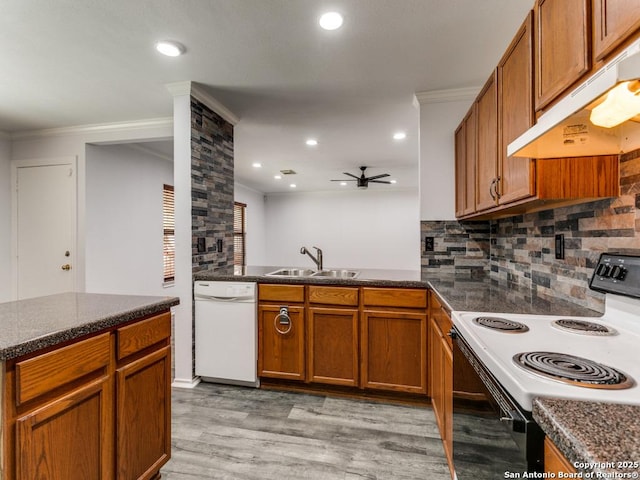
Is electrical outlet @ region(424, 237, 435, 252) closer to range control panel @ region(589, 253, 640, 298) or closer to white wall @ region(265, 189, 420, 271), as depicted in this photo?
range control panel @ region(589, 253, 640, 298)

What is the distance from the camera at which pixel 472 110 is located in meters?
2.23

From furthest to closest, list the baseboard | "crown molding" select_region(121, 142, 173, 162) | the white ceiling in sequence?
"crown molding" select_region(121, 142, 173, 162) → the baseboard → the white ceiling

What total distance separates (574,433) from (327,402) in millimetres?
2091

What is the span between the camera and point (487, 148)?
1911 millimetres

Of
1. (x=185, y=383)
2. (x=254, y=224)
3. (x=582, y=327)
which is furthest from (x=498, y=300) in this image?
(x=254, y=224)

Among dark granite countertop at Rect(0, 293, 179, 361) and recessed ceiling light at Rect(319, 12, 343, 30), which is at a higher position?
recessed ceiling light at Rect(319, 12, 343, 30)

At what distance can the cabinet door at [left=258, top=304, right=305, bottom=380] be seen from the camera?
8.20 feet

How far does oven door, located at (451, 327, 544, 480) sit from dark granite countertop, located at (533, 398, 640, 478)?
0.07 m

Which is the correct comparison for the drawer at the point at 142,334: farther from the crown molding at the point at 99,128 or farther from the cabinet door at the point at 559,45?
the crown molding at the point at 99,128

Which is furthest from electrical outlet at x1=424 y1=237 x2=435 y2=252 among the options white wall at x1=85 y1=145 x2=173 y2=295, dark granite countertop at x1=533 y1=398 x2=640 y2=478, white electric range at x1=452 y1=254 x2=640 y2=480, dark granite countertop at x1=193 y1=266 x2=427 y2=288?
white wall at x1=85 y1=145 x2=173 y2=295

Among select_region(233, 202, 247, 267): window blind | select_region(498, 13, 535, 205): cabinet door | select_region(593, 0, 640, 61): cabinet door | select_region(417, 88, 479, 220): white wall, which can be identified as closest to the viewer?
select_region(593, 0, 640, 61): cabinet door

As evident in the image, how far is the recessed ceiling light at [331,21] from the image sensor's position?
5.86ft

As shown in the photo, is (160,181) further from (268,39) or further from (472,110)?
(472,110)

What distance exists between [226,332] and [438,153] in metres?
2.38
